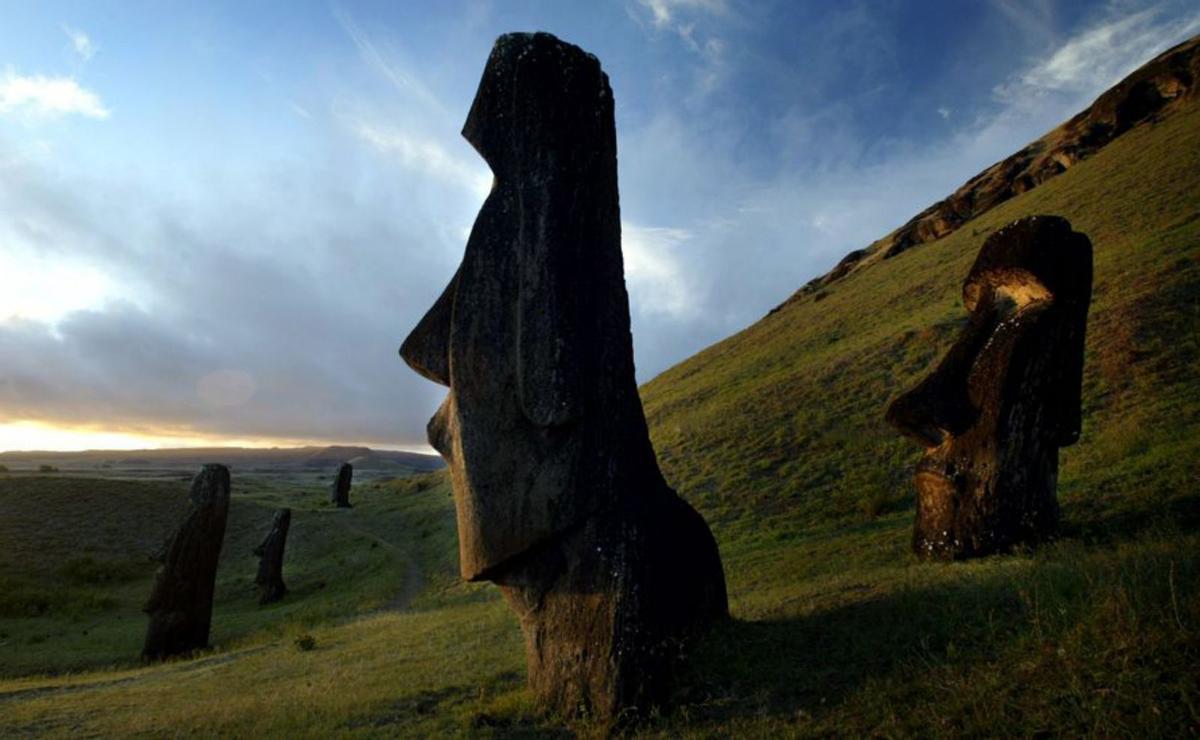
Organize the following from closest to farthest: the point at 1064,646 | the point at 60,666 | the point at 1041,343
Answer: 1. the point at 1064,646
2. the point at 1041,343
3. the point at 60,666

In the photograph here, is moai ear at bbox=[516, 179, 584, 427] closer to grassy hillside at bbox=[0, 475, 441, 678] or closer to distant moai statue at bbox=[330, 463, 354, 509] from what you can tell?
grassy hillside at bbox=[0, 475, 441, 678]

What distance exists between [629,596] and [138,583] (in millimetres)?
30358

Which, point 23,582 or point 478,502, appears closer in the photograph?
point 478,502

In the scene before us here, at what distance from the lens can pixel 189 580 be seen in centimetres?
1770

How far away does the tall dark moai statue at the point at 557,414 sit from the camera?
22.8 feet

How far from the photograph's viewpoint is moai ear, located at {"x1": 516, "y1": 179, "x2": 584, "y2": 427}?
276 inches

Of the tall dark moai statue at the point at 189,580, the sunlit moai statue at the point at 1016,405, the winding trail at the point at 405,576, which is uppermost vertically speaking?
the sunlit moai statue at the point at 1016,405

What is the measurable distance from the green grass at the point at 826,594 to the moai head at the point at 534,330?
2267mm

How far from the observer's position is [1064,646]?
218 inches

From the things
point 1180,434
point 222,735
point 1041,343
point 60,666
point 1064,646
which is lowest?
point 60,666

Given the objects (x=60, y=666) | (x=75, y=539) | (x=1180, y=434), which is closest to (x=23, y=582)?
(x=75, y=539)

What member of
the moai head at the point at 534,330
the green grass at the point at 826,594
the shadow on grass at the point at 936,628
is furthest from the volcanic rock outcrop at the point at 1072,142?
the moai head at the point at 534,330

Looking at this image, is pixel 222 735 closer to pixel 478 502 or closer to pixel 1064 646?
pixel 478 502

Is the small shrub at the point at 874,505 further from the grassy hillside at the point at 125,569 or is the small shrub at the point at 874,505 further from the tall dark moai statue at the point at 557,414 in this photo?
the grassy hillside at the point at 125,569
